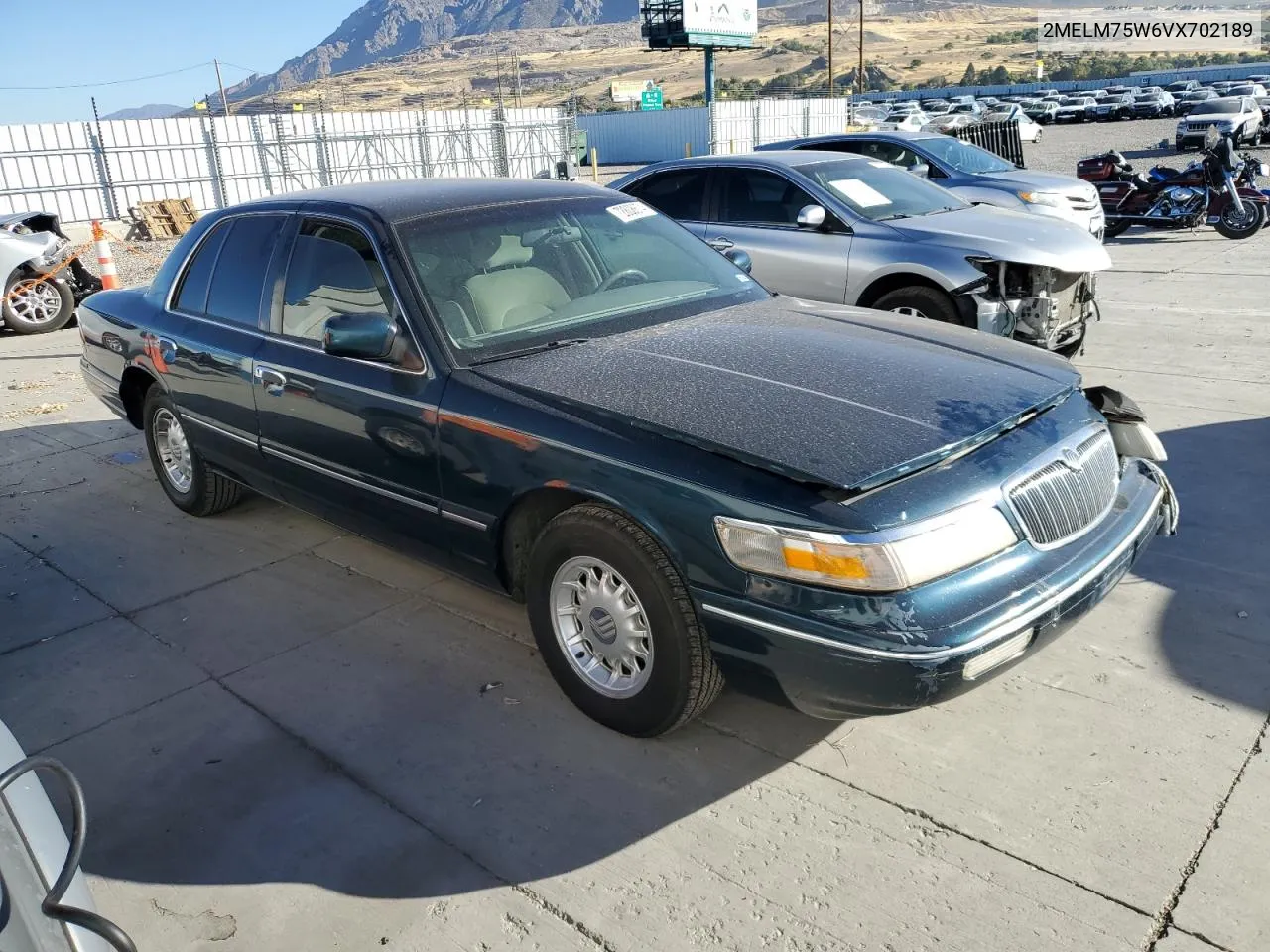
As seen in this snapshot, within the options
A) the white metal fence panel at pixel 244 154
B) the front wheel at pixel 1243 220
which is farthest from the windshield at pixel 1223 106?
the front wheel at pixel 1243 220

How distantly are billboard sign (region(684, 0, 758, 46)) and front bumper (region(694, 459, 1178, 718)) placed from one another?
163ft

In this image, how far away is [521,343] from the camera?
3.68 meters

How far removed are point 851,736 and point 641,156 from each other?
152 ft

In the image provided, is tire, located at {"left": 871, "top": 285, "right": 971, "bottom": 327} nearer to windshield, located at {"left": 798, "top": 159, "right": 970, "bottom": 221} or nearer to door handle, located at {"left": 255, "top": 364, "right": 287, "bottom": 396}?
windshield, located at {"left": 798, "top": 159, "right": 970, "bottom": 221}

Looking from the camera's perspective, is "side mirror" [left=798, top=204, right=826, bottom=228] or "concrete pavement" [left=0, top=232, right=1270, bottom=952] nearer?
"concrete pavement" [left=0, top=232, right=1270, bottom=952]

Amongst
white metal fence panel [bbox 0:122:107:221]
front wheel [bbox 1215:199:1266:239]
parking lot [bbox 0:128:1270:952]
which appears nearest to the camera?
parking lot [bbox 0:128:1270:952]

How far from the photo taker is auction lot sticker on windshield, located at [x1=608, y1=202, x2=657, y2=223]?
4.45m

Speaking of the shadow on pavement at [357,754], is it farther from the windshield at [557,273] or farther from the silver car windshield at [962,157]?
the silver car windshield at [962,157]

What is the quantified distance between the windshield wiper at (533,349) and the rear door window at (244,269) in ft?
4.78

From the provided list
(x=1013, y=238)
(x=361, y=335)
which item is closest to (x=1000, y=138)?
(x=1013, y=238)

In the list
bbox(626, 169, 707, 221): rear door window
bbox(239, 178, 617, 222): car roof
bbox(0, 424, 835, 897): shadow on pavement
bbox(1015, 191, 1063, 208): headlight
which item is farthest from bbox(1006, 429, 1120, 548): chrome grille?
bbox(1015, 191, 1063, 208): headlight

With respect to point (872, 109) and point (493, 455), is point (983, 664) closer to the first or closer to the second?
point (493, 455)

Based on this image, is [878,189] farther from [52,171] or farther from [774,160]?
[52,171]

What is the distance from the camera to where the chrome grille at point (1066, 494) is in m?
2.88
